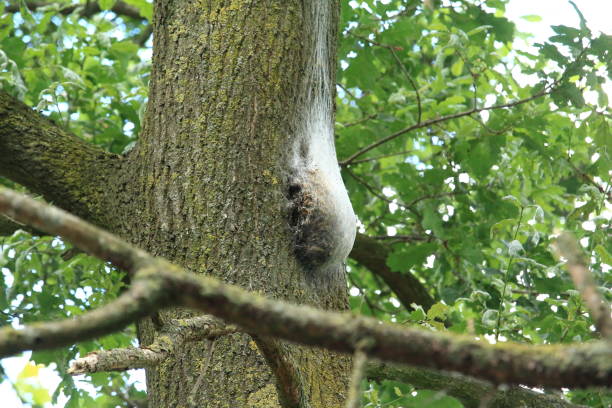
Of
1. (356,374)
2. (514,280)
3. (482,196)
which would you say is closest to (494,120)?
(482,196)

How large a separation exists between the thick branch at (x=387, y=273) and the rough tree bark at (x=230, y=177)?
1.49m

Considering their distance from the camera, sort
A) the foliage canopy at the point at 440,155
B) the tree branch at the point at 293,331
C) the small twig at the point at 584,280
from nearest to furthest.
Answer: the small twig at the point at 584,280 < the tree branch at the point at 293,331 < the foliage canopy at the point at 440,155

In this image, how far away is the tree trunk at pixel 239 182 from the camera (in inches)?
77.1

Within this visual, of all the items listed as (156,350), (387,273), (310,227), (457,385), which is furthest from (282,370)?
(387,273)

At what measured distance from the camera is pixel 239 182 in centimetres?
208

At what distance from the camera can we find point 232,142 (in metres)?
2.13

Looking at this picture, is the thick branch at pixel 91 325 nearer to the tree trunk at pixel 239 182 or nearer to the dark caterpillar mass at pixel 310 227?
the tree trunk at pixel 239 182

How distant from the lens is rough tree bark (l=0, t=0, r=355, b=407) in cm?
197

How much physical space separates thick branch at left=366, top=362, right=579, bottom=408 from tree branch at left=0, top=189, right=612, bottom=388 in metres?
1.36

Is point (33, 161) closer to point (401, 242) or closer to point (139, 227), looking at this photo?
point (139, 227)

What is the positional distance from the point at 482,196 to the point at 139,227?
2.07 metres

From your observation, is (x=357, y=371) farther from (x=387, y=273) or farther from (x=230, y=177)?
(x=387, y=273)

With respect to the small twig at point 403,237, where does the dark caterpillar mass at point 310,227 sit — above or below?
below

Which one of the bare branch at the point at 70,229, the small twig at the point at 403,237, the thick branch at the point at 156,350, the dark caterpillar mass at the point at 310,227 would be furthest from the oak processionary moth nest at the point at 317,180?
the small twig at the point at 403,237
